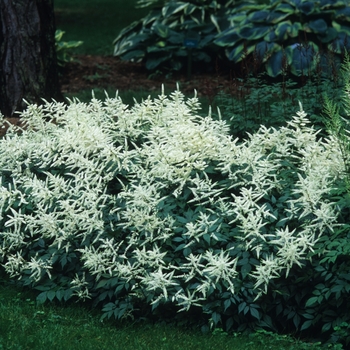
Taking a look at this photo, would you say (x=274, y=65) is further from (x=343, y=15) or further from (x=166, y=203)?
(x=166, y=203)

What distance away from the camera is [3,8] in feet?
25.8

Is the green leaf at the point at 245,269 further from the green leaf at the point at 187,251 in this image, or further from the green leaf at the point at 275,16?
the green leaf at the point at 275,16

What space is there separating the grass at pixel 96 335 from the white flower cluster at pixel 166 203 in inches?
8.4

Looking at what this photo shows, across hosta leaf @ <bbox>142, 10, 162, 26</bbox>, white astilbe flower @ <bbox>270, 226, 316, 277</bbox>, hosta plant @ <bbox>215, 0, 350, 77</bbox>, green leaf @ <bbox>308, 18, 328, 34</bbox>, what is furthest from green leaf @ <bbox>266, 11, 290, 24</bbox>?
white astilbe flower @ <bbox>270, 226, 316, 277</bbox>

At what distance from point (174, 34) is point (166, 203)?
8.05m

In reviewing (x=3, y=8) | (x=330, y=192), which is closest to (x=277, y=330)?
(x=330, y=192)

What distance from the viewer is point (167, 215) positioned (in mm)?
4902

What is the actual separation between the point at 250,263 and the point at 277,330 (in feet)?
1.61

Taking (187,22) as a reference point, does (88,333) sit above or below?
below

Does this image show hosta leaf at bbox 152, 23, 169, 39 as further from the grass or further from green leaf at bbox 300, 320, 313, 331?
green leaf at bbox 300, 320, 313, 331

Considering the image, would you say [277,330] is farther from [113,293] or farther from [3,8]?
[3,8]

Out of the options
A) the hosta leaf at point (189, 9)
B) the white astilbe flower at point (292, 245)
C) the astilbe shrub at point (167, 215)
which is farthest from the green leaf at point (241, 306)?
the hosta leaf at point (189, 9)

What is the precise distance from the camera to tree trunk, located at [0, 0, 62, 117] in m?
7.82

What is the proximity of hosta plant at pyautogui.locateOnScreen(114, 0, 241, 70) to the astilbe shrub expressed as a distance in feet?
21.5
